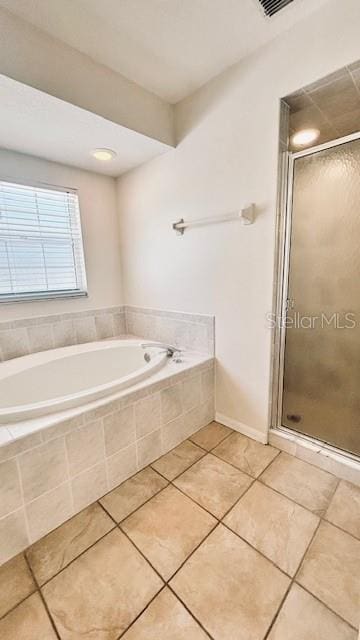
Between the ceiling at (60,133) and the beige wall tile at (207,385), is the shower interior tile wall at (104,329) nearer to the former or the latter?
the beige wall tile at (207,385)

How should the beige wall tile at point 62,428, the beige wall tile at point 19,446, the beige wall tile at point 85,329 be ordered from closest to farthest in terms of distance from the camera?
the beige wall tile at point 19,446 < the beige wall tile at point 62,428 < the beige wall tile at point 85,329

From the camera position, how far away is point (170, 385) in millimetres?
1543

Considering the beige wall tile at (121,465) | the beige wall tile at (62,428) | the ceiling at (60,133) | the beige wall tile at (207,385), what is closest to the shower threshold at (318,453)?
the beige wall tile at (207,385)

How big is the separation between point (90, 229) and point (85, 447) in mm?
1772

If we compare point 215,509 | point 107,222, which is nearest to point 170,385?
point 215,509

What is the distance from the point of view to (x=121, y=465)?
1.36 m

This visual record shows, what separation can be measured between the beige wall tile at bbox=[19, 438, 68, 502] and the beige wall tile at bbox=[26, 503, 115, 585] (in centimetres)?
22

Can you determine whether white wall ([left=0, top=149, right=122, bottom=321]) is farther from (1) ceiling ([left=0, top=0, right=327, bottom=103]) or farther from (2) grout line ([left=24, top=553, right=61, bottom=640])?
(2) grout line ([left=24, top=553, right=61, bottom=640])

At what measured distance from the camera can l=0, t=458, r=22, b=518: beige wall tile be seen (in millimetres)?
968

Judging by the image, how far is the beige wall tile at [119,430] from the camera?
127 cm

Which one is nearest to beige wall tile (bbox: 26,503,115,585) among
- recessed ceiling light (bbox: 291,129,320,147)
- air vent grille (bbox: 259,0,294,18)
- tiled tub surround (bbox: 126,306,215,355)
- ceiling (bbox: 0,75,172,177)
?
tiled tub surround (bbox: 126,306,215,355)

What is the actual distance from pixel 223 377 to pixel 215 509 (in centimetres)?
79

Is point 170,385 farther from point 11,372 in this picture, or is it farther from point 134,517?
point 11,372

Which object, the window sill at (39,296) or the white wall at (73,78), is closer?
the white wall at (73,78)
